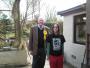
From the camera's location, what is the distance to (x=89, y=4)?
893 cm

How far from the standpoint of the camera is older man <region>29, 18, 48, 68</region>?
7406mm

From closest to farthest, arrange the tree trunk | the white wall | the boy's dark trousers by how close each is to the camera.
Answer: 1. the boy's dark trousers
2. the white wall
3. the tree trunk

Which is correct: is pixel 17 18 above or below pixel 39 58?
above

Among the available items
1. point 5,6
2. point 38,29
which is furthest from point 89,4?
point 5,6

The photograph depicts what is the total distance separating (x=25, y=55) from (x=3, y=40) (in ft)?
6.26

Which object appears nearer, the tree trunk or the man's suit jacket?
the man's suit jacket

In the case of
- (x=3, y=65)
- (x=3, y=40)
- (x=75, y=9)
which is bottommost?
(x=3, y=65)

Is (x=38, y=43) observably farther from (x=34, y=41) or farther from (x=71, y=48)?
(x=71, y=48)

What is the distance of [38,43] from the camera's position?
7.46m

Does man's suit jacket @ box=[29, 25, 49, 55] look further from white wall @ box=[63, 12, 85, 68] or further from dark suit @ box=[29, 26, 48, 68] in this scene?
white wall @ box=[63, 12, 85, 68]

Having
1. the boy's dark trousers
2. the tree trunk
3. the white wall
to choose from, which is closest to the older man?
the boy's dark trousers

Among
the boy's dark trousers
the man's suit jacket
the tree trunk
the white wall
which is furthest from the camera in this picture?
the tree trunk

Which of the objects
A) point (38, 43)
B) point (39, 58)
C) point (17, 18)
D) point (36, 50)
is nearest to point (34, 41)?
point (38, 43)

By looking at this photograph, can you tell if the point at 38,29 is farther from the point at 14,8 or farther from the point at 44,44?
the point at 14,8
